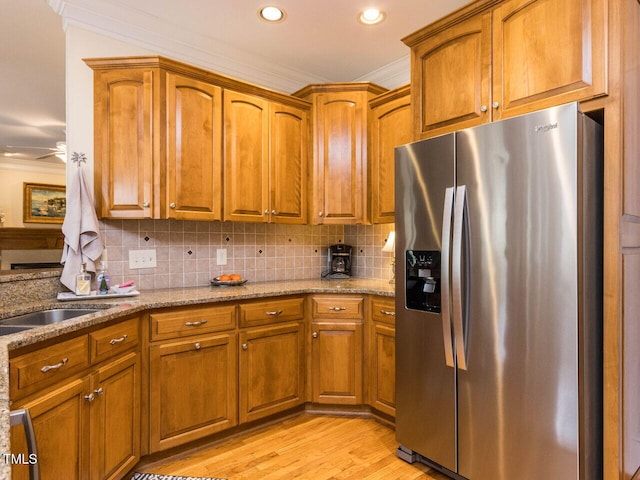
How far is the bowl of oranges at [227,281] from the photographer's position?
285cm

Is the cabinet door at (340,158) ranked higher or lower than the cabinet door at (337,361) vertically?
higher

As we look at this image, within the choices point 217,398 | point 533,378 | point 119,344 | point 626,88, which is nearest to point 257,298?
point 217,398

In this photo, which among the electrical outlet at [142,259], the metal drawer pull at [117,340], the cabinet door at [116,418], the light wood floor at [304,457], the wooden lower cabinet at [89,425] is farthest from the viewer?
the electrical outlet at [142,259]

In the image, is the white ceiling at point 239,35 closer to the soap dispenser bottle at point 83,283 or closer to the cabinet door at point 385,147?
the cabinet door at point 385,147

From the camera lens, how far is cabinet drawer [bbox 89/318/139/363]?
177cm

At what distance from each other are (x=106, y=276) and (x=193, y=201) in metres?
0.68

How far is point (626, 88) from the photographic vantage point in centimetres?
158

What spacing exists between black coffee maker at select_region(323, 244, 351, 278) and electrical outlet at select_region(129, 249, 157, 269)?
4.76ft

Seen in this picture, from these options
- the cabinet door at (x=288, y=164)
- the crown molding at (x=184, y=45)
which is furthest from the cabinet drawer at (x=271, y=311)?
the crown molding at (x=184, y=45)

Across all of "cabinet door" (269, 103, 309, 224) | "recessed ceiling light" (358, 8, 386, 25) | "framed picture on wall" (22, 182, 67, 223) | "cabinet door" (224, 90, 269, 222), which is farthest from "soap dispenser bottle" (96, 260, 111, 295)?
"framed picture on wall" (22, 182, 67, 223)

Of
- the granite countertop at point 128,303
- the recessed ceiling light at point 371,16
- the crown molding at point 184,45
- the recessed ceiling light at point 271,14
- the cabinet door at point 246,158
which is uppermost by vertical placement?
the recessed ceiling light at point 371,16

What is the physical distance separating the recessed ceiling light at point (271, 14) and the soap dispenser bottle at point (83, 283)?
1.94 m

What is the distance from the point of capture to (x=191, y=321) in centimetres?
226

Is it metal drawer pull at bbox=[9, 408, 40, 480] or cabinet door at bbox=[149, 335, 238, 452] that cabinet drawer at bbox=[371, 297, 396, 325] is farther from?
metal drawer pull at bbox=[9, 408, 40, 480]
